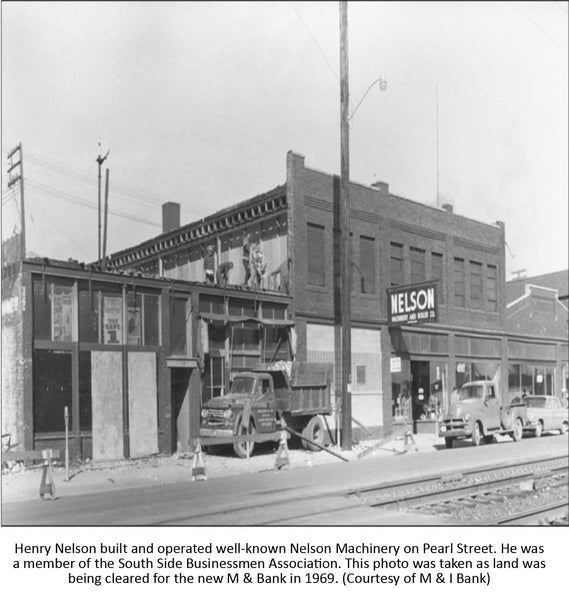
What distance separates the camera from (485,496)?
1298 cm

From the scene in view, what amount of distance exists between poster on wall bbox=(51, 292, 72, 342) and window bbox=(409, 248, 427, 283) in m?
16.0

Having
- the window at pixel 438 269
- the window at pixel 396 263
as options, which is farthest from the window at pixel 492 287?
the window at pixel 396 263

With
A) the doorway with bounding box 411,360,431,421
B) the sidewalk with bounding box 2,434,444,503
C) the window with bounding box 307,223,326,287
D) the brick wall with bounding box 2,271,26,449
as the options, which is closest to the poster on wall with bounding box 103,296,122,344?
the brick wall with bounding box 2,271,26,449

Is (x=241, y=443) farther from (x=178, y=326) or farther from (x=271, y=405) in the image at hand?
(x=178, y=326)

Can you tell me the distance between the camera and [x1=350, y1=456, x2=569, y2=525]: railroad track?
1106 cm

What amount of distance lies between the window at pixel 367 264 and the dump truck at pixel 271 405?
618 centimetres

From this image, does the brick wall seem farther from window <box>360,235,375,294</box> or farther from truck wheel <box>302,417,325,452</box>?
window <box>360,235,375,294</box>

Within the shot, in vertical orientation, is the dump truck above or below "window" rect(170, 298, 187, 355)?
below

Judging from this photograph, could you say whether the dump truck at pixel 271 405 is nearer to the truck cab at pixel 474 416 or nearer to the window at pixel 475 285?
the truck cab at pixel 474 416

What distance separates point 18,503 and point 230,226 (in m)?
17.3

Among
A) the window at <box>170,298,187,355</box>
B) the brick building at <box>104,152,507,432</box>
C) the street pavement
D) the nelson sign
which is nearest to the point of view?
the street pavement

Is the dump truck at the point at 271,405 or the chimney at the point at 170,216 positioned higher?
the chimney at the point at 170,216

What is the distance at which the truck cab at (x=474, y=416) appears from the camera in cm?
2305

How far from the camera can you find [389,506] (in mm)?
11820
